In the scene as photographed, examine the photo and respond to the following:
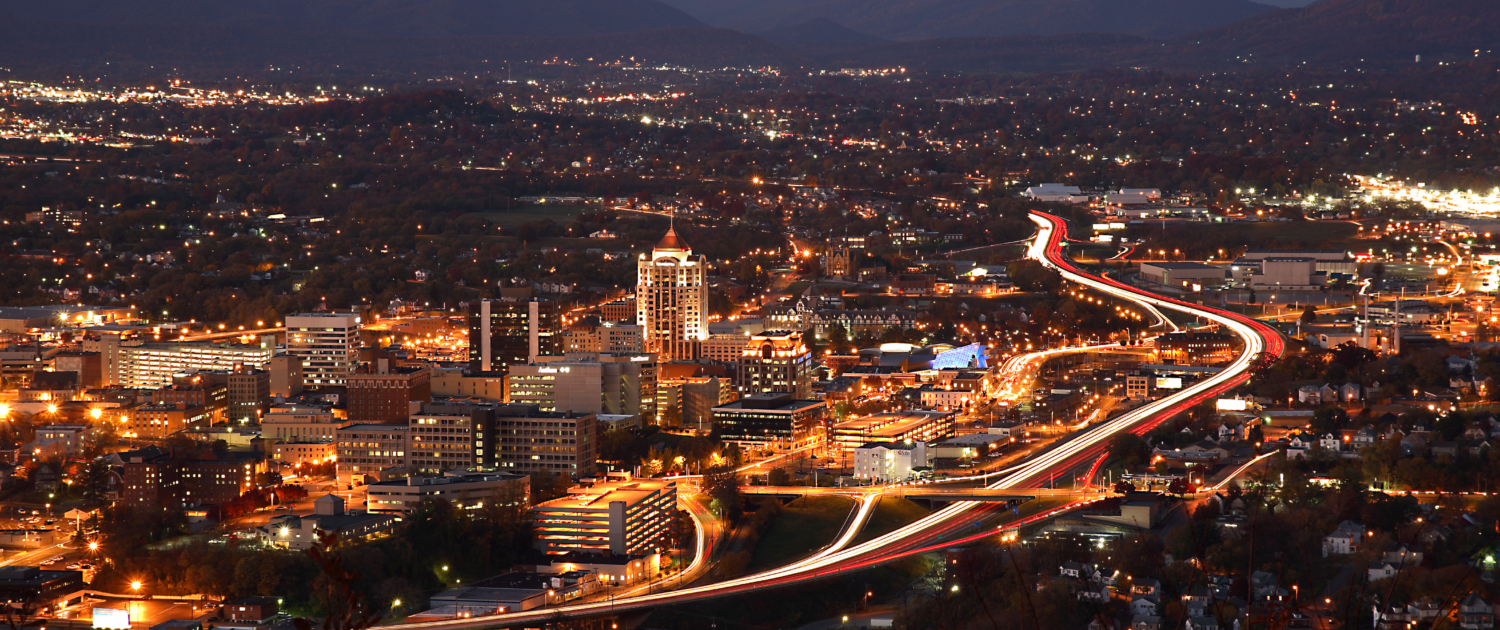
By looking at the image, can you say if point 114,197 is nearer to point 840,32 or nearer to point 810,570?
point 810,570

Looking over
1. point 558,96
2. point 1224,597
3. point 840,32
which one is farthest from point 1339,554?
point 840,32

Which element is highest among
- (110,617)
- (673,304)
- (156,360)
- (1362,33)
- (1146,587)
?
(1362,33)

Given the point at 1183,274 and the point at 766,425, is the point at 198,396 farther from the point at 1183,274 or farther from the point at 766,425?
the point at 1183,274

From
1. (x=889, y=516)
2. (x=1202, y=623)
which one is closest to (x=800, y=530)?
(x=889, y=516)

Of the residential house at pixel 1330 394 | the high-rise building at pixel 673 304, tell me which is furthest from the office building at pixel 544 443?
the residential house at pixel 1330 394

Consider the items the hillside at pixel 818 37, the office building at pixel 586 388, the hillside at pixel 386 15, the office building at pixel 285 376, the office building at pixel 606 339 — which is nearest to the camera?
the office building at pixel 586 388

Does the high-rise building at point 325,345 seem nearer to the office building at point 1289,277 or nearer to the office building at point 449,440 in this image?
the office building at point 449,440

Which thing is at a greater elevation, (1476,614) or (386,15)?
(386,15)
